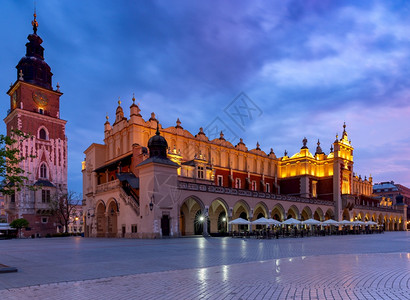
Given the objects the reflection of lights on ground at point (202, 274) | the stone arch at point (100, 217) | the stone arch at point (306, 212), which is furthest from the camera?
the stone arch at point (306, 212)

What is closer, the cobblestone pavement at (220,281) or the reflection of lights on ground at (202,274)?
the cobblestone pavement at (220,281)

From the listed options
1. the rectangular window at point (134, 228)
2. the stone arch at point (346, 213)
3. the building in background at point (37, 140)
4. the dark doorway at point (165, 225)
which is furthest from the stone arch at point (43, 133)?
the stone arch at point (346, 213)

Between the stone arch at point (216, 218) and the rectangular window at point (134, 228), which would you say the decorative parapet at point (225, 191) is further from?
the rectangular window at point (134, 228)

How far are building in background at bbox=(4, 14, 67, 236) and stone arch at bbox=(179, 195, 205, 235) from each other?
28582 millimetres

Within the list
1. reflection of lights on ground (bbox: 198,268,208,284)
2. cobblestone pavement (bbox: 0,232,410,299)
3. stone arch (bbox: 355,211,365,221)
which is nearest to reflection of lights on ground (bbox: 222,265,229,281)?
cobblestone pavement (bbox: 0,232,410,299)

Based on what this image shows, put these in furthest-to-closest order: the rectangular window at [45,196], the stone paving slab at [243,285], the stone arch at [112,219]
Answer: the rectangular window at [45,196] → the stone arch at [112,219] → the stone paving slab at [243,285]

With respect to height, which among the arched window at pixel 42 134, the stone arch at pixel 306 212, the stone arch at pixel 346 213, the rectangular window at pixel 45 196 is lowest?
the stone arch at pixel 346 213

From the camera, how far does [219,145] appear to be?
206 feet

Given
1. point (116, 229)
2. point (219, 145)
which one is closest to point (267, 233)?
point (116, 229)

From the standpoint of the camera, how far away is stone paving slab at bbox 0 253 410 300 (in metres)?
8.20

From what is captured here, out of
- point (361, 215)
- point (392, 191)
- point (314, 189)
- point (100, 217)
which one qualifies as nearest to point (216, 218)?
point (100, 217)

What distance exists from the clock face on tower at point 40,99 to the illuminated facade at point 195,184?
50.6 ft

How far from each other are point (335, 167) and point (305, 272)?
6524cm

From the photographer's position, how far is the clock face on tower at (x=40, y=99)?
67.2m
